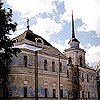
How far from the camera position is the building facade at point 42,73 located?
123 ft

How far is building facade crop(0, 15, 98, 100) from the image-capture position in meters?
37.4

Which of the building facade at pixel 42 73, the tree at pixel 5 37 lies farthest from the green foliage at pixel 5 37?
the building facade at pixel 42 73

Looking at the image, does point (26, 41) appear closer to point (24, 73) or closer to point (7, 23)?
point (24, 73)

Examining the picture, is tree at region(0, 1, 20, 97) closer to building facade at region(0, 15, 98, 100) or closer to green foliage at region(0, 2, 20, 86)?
green foliage at region(0, 2, 20, 86)

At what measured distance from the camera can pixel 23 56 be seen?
125ft

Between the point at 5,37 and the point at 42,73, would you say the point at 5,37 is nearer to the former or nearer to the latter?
the point at 5,37

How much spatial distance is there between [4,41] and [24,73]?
298 inches

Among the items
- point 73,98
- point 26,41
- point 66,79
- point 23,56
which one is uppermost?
point 26,41

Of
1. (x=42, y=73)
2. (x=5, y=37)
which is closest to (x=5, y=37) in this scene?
(x=5, y=37)

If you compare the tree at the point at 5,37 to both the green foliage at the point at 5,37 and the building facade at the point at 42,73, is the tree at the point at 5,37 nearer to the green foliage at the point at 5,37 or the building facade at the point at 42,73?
the green foliage at the point at 5,37

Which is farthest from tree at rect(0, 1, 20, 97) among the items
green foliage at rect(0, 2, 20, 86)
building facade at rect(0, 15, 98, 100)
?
building facade at rect(0, 15, 98, 100)

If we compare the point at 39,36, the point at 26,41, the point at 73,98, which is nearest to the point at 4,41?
the point at 26,41

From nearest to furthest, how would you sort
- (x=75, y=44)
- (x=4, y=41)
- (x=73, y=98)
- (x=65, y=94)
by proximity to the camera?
(x=4, y=41) < (x=65, y=94) < (x=73, y=98) < (x=75, y=44)

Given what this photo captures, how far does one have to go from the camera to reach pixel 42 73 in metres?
40.2
